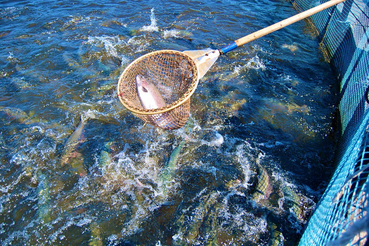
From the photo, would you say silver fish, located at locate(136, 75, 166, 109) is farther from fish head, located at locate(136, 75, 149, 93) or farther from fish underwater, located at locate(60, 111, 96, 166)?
fish underwater, located at locate(60, 111, 96, 166)

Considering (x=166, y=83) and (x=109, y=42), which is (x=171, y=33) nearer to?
(x=109, y=42)

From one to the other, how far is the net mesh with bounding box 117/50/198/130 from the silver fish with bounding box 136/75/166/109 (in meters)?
0.07

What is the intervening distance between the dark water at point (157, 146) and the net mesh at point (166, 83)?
0.98m

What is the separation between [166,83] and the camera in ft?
14.5

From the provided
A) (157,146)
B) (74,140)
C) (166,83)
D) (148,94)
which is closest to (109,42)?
(74,140)

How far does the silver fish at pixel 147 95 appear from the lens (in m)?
4.08

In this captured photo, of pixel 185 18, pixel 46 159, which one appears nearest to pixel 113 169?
pixel 46 159

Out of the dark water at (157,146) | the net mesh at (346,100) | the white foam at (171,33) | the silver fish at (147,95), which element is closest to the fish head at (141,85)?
the silver fish at (147,95)

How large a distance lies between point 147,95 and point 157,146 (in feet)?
3.66

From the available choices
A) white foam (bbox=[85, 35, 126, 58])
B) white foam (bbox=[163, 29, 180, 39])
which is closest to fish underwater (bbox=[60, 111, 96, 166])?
white foam (bbox=[85, 35, 126, 58])

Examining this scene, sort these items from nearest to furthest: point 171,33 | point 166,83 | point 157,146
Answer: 1. point 166,83
2. point 157,146
3. point 171,33

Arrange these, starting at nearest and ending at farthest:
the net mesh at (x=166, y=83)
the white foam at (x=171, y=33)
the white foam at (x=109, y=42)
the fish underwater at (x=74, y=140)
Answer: the net mesh at (x=166, y=83), the fish underwater at (x=74, y=140), the white foam at (x=109, y=42), the white foam at (x=171, y=33)

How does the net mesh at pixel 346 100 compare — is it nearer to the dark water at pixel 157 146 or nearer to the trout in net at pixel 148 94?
the dark water at pixel 157 146

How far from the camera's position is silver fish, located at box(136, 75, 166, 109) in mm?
4082
